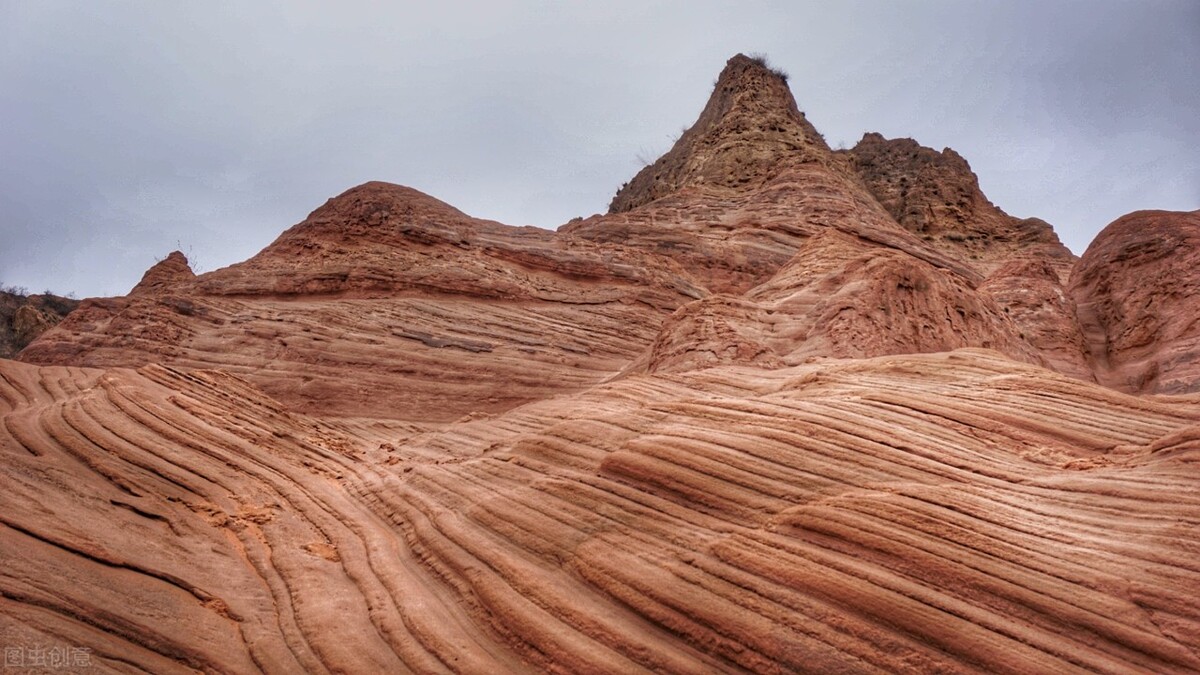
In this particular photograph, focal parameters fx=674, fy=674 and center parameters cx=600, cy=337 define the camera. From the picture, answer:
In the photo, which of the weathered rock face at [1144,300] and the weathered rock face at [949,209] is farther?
the weathered rock face at [949,209]

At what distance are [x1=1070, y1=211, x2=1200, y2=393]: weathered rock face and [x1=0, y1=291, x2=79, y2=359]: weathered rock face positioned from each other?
124ft

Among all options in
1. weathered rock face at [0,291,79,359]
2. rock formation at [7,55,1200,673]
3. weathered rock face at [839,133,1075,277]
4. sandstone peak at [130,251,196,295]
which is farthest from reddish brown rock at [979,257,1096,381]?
weathered rock face at [0,291,79,359]

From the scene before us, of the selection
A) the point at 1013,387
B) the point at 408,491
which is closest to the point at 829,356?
the point at 1013,387

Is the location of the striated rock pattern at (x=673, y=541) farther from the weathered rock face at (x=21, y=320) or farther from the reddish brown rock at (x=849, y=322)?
the weathered rock face at (x=21, y=320)

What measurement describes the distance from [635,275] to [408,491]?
41.4 feet

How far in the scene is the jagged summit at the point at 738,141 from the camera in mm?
28359

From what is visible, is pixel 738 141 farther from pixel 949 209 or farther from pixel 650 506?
pixel 650 506

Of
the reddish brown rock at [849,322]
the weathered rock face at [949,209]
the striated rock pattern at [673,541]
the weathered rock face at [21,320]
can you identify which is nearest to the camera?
the striated rock pattern at [673,541]

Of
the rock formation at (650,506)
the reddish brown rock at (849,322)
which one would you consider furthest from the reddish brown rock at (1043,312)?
the reddish brown rock at (849,322)

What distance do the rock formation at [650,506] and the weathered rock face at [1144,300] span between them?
0.37 metres

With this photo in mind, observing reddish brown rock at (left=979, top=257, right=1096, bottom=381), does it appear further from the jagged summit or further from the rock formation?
the jagged summit

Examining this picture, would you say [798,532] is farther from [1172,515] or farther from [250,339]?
[250,339]

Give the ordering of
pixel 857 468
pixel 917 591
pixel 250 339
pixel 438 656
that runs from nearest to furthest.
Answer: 1. pixel 917 591
2. pixel 438 656
3. pixel 857 468
4. pixel 250 339

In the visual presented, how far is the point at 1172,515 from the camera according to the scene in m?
4.12
